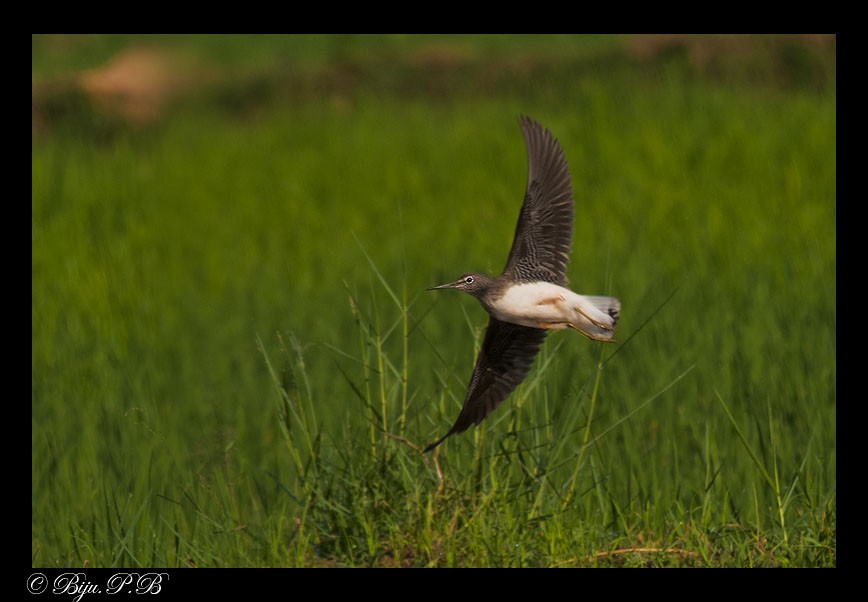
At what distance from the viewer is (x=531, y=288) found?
2.83 meters

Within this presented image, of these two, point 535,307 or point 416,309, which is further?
point 416,309

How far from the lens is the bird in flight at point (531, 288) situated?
9.12 feet

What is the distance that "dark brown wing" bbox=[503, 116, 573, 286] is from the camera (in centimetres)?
300

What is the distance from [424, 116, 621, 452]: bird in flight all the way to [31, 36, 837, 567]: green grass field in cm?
34

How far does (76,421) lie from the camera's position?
5.12 metres

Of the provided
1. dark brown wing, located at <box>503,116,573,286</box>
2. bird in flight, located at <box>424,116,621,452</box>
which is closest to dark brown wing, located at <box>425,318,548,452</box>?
bird in flight, located at <box>424,116,621,452</box>

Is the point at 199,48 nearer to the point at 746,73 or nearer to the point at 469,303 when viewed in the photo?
the point at 746,73

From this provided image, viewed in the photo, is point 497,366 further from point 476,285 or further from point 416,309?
point 416,309

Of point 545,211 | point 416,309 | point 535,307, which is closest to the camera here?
point 535,307

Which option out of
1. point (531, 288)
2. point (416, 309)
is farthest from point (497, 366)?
point (416, 309)

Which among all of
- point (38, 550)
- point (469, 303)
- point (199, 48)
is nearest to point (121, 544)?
point (38, 550)

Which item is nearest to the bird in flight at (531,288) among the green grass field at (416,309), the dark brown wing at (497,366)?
the dark brown wing at (497,366)

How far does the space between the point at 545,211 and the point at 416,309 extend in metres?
3.71
